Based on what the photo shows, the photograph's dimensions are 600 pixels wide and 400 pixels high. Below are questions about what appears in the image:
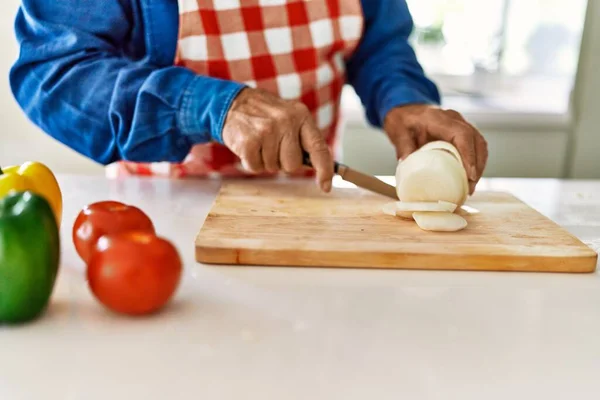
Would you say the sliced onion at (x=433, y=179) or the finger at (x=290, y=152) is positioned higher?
the finger at (x=290, y=152)

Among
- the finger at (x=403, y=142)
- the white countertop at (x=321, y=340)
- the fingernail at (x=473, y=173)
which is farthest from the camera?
the finger at (x=403, y=142)

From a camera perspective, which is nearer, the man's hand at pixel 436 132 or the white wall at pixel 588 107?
the man's hand at pixel 436 132

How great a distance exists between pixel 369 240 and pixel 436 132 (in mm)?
345

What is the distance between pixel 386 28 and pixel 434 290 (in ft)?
2.14

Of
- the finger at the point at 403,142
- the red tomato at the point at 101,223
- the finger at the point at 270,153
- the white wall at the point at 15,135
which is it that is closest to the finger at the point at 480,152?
the finger at the point at 403,142

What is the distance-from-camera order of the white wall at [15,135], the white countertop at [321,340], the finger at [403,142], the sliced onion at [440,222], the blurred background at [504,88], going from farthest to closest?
the blurred background at [504,88]
the white wall at [15,135]
the finger at [403,142]
the sliced onion at [440,222]
the white countertop at [321,340]

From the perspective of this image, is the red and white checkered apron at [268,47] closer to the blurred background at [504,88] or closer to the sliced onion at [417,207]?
the sliced onion at [417,207]

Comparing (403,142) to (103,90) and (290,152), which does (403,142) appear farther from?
(103,90)

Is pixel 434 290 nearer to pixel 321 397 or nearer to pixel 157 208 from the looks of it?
pixel 321 397

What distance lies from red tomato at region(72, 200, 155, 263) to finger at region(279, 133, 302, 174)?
25cm

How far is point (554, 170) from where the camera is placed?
2.07 m

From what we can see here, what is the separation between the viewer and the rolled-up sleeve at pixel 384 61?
3.92 ft

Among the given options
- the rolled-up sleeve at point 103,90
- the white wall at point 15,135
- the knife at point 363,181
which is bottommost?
the white wall at point 15,135

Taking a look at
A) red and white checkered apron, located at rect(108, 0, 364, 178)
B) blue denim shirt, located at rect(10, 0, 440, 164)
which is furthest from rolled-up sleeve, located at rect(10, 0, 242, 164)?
red and white checkered apron, located at rect(108, 0, 364, 178)
